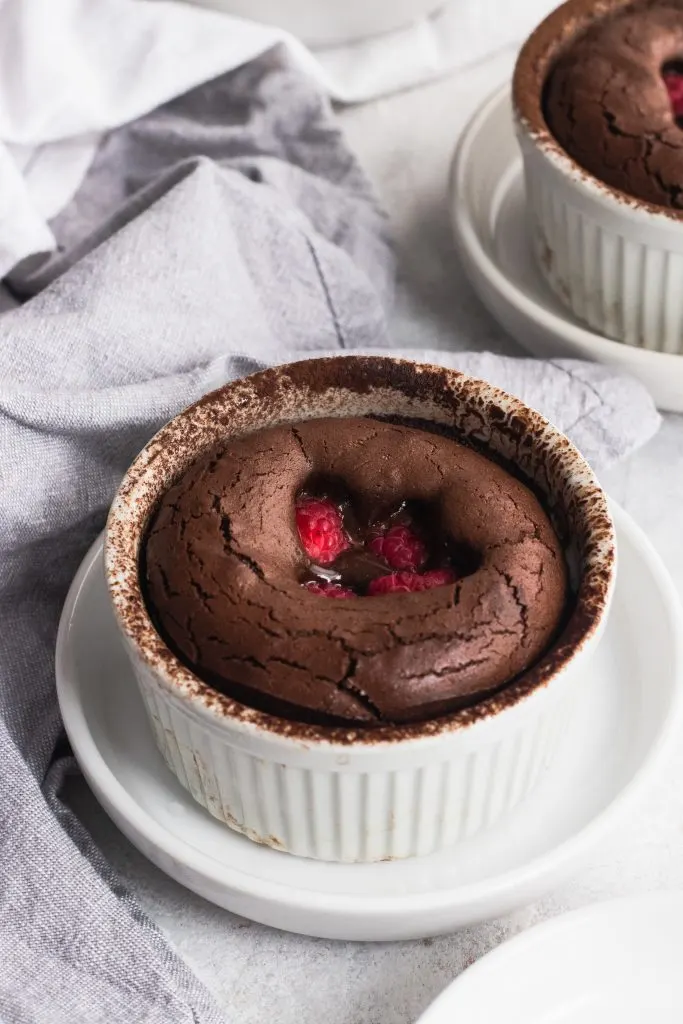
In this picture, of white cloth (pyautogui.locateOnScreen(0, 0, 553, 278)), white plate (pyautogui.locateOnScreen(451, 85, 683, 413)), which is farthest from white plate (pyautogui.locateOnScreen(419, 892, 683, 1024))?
white cloth (pyautogui.locateOnScreen(0, 0, 553, 278))

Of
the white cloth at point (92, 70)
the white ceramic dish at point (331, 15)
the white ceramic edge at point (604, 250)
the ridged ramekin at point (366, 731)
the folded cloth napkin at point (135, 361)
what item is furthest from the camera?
the white ceramic dish at point (331, 15)

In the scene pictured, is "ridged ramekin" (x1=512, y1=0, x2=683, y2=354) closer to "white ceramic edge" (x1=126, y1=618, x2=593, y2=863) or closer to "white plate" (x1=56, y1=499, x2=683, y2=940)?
"white plate" (x1=56, y1=499, x2=683, y2=940)

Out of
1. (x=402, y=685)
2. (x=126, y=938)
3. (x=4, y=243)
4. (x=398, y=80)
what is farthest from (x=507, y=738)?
(x=398, y=80)

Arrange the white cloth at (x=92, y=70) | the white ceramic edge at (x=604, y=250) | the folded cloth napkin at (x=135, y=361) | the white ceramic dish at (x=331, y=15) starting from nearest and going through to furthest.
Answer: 1. the folded cloth napkin at (x=135, y=361)
2. the white ceramic edge at (x=604, y=250)
3. the white cloth at (x=92, y=70)
4. the white ceramic dish at (x=331, y=15)

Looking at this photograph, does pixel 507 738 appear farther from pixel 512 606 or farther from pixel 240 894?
pixel 240 894

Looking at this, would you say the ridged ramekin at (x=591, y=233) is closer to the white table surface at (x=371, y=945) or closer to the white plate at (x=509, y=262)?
the white plate at (x=509, y=262)

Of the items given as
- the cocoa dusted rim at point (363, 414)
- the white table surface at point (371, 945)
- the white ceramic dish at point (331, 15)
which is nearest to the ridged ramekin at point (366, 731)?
the cocoa dusted rim at point (363, 414)

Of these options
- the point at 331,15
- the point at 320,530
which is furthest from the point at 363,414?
the point at 331,15
